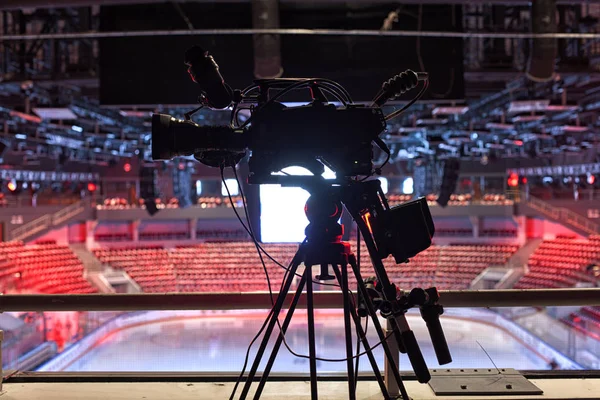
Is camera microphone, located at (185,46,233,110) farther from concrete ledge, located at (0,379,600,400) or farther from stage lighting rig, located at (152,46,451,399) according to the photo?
concrete ledge, located at (0,379,600,400)

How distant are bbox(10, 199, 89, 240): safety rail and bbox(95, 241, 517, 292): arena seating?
190 cm

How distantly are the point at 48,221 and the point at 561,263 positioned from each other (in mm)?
16220

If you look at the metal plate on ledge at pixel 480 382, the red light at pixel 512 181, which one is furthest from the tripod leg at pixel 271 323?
the red light at pixel 512 181

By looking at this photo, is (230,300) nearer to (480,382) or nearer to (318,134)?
(318,134)

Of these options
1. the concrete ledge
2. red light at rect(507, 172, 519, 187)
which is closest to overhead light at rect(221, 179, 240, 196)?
the concrete ledge

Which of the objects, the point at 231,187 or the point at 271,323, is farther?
the point at 231,187

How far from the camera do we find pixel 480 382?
79.0 inches

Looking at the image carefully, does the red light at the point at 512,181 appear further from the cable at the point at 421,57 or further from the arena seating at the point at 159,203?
the cable at the point at 421,57

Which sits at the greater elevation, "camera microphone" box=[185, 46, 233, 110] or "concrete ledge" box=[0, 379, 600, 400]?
"camera microphone" box=[185, 46, 233, 110]

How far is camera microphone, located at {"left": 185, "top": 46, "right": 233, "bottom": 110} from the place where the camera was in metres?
1.32

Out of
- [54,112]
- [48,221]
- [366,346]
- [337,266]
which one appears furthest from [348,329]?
[48,221]

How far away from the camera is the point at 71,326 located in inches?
187

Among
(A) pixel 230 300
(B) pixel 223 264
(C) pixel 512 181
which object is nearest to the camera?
(A) pixel 230 300

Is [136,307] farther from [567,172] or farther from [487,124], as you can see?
[567,172]
